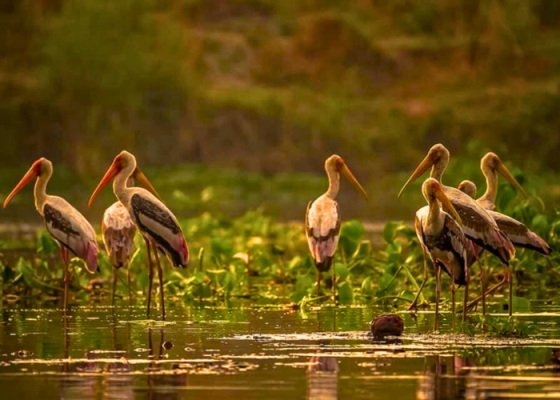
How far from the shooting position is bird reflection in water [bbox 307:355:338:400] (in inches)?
402

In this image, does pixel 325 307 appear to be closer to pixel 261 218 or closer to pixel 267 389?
pixel 267 389

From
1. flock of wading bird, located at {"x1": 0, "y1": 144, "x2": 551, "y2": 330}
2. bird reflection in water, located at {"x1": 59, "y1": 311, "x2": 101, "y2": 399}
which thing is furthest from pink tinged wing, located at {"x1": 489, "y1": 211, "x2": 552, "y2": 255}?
bird reflection in water, located at {"x1": 59, "y1": 311, "x2": 101, "y2": 399}

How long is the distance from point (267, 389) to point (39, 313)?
585 centimetres

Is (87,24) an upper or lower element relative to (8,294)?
upper

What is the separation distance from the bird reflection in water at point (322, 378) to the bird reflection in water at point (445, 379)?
510mm

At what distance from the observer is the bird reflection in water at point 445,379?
10.2 metres

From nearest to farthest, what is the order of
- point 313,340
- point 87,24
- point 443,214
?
1. point 313,340
2. point 443,214
3. point 87,24

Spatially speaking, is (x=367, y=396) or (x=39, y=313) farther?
(x=39, y=313)

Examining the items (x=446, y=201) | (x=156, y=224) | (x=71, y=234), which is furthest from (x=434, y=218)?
(x=71, y=234)

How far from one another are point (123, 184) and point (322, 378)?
5816 mm

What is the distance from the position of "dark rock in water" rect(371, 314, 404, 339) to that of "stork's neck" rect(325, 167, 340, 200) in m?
5.44

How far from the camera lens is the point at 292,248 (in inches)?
1013

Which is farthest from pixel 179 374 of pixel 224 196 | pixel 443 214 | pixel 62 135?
pixel 62 135

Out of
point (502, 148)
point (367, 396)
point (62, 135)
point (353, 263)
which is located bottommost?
point (367, 396)
